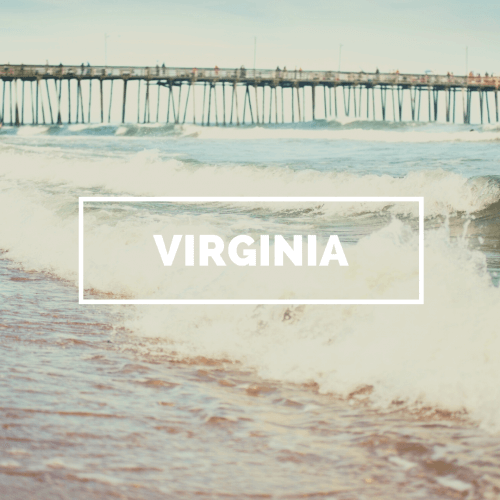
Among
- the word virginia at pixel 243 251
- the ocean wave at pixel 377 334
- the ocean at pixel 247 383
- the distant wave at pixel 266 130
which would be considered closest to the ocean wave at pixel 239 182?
the word virginia at pixel 243 251

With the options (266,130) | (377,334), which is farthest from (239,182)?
(266,130)

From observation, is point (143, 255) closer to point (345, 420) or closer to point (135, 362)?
point (135, 362)

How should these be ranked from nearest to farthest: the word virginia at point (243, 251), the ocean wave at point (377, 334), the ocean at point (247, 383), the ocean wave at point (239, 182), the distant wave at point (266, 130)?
the ocean at point (247, 383) → the ocean wave at point (377, 334) → the word virginia at point (243, 251) → the ocean wave at point (239, 182) → the distant wave at point (266, 130)

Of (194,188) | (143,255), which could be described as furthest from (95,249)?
(194,188)

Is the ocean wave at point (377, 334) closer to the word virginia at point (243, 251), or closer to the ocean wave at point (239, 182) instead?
the word virginia at point (243, 251)

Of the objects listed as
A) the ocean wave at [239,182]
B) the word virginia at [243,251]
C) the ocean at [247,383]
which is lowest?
the ocean at [247,383]

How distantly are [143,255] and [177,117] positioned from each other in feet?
129

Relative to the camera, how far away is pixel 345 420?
3123 millimetres

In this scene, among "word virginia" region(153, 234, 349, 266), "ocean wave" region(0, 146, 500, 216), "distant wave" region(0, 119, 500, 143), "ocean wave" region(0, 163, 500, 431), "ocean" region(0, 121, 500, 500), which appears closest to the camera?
"ocean" region(0, 121, 500, 500)

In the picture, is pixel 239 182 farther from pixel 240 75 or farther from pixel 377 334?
pixel 240 75

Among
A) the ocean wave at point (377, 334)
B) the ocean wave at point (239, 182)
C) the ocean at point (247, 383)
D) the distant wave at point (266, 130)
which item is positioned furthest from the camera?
the distant wave at point (266, 130)

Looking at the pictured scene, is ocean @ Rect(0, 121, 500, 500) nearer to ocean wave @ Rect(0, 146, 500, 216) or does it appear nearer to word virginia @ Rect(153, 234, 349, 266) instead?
word virginia @ Rect(153, 234, 349, 266)

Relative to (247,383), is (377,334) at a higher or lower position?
higher

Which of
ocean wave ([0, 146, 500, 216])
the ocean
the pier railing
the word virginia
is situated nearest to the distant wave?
the pier railing
